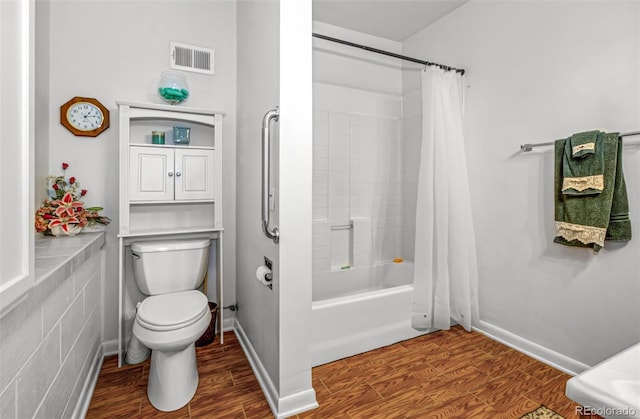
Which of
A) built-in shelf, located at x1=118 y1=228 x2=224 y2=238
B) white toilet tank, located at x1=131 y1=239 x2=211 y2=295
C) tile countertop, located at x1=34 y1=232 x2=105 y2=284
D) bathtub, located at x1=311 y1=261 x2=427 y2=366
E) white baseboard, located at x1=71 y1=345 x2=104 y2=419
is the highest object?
built-in shelf, located at x1=118 y1=228 x2=224 y2=238

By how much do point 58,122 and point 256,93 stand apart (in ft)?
4.19

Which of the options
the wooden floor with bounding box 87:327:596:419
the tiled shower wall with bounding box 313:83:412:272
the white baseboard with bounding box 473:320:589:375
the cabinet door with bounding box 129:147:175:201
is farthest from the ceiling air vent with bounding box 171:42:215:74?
the white baseboard with bounding box 473:320:589:375

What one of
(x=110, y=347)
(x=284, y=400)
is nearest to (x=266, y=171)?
(x=284, y=400)

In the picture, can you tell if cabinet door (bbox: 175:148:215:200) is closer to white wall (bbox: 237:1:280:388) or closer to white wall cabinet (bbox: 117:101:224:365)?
white wall cabinet (bbox: 117:101:224:365)

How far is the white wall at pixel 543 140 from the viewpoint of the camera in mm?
1635

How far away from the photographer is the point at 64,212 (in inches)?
67.0

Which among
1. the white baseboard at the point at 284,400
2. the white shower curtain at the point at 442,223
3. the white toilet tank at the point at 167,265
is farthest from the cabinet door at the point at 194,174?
the white shower curtain at the point at 442,223

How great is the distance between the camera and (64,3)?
192 centimetres

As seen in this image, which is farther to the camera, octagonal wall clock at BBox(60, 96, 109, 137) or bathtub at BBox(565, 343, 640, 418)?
octagonal wall clock at BBox(60, 96, 109, 137)

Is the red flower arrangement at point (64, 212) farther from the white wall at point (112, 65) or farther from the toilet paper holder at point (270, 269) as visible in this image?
the toilet paper holder at point (270, 269)

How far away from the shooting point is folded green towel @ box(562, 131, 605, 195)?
1.63 metres

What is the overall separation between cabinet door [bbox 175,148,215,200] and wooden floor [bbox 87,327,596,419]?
109 cm

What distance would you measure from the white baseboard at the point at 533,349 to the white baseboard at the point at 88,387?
8.34 ft

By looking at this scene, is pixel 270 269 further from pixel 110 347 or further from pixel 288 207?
pixel 110 347
